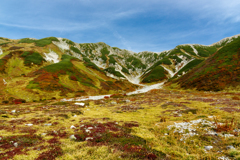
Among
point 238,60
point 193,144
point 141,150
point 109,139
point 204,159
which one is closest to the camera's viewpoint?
point 204,159

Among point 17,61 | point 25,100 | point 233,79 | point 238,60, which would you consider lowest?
point 25,100

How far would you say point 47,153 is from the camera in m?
7.59

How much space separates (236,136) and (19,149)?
18.2 meters

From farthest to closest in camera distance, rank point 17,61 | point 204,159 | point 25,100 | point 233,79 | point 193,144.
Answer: point 17,61 → point 233,79 → point 25,100 → point 193,144 → point 204,159

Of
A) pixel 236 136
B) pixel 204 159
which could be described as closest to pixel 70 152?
pixel 204 159

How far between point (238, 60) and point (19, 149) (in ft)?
399

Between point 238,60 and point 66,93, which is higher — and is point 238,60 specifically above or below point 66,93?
above

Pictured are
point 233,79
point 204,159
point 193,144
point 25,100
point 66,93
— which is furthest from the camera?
point 66,93

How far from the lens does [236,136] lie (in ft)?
30.2

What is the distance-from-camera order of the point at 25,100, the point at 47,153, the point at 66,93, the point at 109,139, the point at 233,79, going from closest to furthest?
the point at 47,153
the point at 109,139
the point at 25,100
the point at 233,79
the point at 66,93

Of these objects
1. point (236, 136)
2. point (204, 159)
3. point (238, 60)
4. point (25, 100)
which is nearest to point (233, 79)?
point (238, 60)

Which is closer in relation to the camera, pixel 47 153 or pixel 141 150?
pixel 47 153

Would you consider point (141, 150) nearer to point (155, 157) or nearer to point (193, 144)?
point (155, 157)

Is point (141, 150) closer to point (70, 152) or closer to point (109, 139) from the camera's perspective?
point (109, 139)
